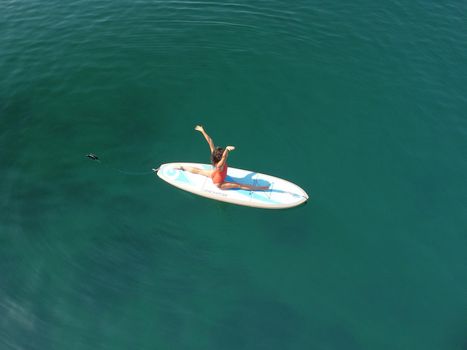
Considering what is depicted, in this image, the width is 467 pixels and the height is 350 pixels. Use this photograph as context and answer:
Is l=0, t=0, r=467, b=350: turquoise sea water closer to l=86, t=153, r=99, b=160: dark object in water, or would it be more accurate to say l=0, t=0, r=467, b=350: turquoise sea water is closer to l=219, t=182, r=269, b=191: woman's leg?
l=86, t=153, r=99, b=160: dark object in water

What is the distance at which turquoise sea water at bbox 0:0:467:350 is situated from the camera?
14609 millimetres

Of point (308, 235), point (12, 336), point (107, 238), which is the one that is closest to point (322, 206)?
point (308, 235)

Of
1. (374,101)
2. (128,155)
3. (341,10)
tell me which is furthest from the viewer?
(341,10)

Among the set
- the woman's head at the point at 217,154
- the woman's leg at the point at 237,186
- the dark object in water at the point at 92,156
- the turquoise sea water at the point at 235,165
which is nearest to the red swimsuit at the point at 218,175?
the woman's leg at the point at 237,186

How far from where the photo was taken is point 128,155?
19891 millimetres

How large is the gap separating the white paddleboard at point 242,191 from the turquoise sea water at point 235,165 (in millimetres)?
506

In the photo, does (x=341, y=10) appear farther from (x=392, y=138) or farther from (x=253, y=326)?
(x=253, y=326)

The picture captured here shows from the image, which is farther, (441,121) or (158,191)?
(441,121)

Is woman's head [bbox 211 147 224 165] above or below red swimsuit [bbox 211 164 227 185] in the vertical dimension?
above

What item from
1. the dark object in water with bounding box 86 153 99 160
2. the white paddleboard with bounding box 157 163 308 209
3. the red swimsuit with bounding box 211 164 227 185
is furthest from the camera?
the dark object in water with bounding box 86 153 99 160

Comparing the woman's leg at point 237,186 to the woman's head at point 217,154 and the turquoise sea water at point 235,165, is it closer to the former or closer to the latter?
the turquoise sea water at point 235,165

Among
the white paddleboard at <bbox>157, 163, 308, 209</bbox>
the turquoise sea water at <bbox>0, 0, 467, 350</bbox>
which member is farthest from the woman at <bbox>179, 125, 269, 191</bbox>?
the turquoise sea water at <bbox>0, 0, 467, 350</bbox>

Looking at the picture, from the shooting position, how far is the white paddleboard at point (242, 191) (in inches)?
688

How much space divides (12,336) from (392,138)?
20.0m
